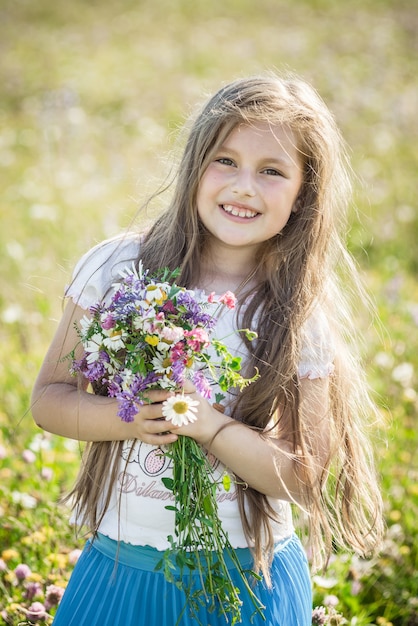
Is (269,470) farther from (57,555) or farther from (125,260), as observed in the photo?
(57,555)

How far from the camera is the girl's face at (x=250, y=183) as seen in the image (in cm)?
191

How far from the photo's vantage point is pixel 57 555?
238 centimetres

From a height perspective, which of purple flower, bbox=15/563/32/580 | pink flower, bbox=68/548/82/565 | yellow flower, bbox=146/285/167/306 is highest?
yellow flower, bbox=146/285/167/306

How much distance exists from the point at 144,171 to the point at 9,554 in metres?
4.27

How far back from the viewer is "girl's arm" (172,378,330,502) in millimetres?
1708

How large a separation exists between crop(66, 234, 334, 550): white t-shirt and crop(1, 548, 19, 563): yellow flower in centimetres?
63

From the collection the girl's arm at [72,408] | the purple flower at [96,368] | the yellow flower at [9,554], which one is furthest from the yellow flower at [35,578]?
the purple flower at [96,368]

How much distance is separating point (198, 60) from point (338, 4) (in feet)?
17.0

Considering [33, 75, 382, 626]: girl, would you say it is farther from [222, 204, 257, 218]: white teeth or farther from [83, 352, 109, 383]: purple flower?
[83, 352, 109, 383]: purple flower

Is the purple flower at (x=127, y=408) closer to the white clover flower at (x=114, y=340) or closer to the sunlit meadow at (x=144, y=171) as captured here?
the white clover flower at (x=114, y=340)

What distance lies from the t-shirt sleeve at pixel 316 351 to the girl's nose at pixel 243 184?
0.38 m

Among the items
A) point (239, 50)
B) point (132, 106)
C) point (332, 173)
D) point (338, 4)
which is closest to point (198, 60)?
point (239, 50)

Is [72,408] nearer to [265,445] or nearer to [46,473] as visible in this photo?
[265,445]

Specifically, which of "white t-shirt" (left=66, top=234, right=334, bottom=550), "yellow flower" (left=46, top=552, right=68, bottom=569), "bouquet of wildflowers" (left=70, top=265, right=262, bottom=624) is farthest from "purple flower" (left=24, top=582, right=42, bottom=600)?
"bouquet of wildflowers" (left=70, top=265, right=262, bottom=624)
